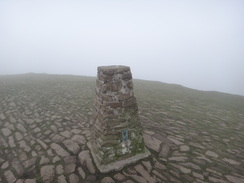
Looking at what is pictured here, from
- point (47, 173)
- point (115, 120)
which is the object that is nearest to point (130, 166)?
point (115, 120)

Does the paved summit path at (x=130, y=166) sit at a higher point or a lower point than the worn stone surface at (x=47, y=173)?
higher

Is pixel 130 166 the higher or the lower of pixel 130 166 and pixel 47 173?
the higher

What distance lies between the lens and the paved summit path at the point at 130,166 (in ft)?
11.9

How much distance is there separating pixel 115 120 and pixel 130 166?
1.09 m

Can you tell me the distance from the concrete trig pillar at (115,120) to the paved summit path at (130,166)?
0.85 ft

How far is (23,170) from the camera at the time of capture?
3.83 meters

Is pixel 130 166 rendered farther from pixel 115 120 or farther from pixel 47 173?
pixel 47 173

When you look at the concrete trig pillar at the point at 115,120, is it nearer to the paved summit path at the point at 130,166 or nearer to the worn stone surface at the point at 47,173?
the paved summit path at the point at 130,166

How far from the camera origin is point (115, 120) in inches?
146

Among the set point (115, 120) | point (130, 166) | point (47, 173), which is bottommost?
point (47, 173)

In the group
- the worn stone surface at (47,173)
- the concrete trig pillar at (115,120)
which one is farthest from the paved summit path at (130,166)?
the concrete trig pillar at (115,120)

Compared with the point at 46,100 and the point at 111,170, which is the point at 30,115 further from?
the point at 111,170

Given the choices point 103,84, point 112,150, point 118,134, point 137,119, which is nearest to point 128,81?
point 103,84

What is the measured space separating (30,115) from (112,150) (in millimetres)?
4650
